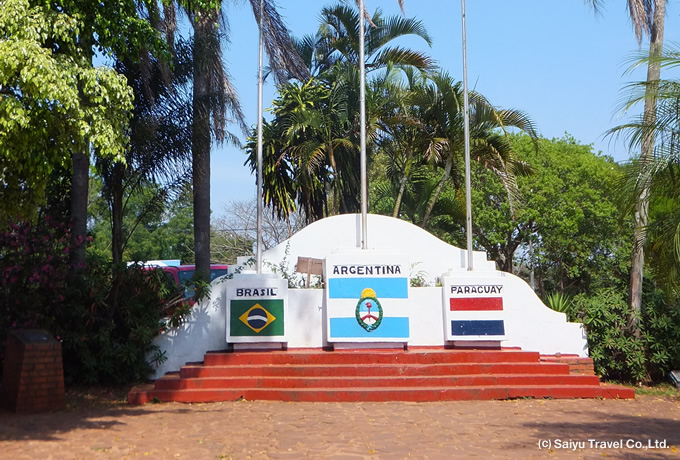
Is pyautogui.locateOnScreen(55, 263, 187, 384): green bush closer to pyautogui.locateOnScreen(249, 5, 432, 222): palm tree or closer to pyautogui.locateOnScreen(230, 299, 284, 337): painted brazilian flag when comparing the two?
pyautogui.locateOnScreen(230, 299, 284, 337): painted brazilian flag

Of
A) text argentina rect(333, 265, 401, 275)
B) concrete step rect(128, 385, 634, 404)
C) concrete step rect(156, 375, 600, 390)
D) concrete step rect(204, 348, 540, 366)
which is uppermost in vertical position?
text argentina rect(333, 265, 401, 275)

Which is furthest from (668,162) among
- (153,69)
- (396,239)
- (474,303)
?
(153,69)

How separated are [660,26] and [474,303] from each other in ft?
22.7

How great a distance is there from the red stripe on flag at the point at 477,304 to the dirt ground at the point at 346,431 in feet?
6.64

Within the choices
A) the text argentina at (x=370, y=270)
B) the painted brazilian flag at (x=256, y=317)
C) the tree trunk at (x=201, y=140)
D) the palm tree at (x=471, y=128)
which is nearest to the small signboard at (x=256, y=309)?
the painted brazilian flag at (x=256, y=317)

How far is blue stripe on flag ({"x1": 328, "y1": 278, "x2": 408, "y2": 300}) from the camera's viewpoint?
11.5 metres

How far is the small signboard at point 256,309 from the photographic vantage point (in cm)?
1131

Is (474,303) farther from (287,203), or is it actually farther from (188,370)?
(287,203)

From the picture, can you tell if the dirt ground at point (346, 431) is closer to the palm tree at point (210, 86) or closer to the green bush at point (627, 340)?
the green bush at point (627, 340)

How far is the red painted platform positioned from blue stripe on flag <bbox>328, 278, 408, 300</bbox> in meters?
0.91

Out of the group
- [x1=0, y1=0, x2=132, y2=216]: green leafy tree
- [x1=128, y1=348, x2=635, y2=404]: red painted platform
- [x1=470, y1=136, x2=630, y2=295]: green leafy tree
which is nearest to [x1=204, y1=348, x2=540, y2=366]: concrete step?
[x1=128, y1=348, x2=635, y2=404]: red painted platform

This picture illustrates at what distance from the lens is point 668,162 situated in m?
9.37

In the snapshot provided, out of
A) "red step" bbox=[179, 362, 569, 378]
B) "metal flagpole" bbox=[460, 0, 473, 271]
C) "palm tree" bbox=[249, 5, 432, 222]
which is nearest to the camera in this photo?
"red step" bbox=[179, 362, 569, 378]

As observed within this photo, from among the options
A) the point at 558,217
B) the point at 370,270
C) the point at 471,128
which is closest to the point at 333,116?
the point at 471,128
